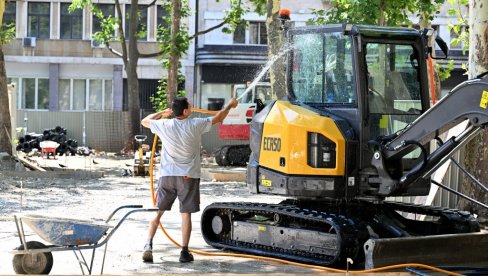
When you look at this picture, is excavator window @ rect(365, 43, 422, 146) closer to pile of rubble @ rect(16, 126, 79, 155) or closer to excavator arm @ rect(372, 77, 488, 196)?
excavator arm @ rect(372, 77, 488, 196)

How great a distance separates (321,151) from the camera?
507 inches

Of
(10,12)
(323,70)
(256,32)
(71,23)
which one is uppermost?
(10,12)

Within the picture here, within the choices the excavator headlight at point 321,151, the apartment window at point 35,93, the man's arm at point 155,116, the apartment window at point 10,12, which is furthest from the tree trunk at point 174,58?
the excavator headlight at point 321,151

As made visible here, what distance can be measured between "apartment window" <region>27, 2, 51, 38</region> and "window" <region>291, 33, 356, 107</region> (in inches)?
1808

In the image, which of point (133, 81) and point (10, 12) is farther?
point (10, 12)

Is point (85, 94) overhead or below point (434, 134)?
overhead

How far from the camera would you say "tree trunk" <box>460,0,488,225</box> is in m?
16.3

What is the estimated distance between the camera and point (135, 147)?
4403 centimetres

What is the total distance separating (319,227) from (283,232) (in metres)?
0.52

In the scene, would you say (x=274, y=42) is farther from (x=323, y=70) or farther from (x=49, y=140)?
(x=49, y=140)

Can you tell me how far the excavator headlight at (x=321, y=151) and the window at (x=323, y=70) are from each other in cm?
57

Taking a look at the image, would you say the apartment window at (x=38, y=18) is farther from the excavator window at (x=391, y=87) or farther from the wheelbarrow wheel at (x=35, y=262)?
the wheelbarrow wheel at (x=35, y=262)

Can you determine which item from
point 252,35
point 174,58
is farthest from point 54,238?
point 252,35

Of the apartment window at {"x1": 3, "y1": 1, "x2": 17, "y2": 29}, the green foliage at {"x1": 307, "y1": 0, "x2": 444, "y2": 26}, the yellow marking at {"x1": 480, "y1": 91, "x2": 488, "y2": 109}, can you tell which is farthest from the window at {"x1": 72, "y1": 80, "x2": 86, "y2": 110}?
the yellow marking at {"x1": 480, "y1": 91, "x2": 488, "y2": 109}
